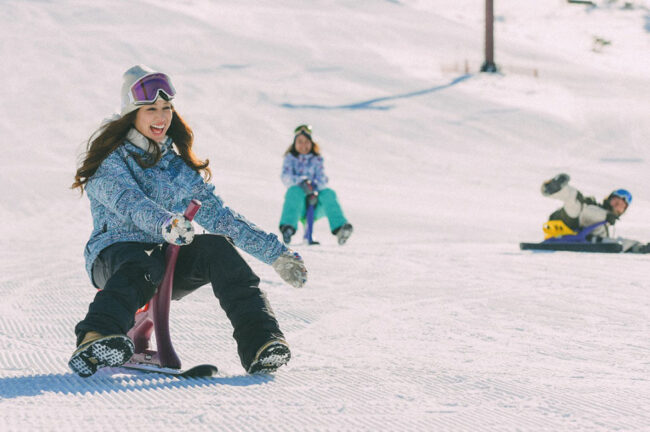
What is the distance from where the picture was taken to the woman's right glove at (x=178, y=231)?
8.77 ft

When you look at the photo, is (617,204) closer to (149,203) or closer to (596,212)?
(596,212)

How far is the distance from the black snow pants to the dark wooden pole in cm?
2832

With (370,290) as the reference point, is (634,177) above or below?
above

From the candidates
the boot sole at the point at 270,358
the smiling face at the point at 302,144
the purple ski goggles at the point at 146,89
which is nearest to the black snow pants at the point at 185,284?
the boot sole at the point at 270,358

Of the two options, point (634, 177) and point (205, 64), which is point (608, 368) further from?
point (205, 64)

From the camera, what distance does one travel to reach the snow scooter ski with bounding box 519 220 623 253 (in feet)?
24.6

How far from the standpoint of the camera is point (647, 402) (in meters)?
2.51

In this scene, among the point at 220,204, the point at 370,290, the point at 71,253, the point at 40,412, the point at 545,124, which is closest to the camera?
the point at 40,412

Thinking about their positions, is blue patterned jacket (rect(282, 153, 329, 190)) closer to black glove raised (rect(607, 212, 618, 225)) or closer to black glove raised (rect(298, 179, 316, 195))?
black glove raised (rect(298, 179, 316, 195))

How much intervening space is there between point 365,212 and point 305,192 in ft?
10.4

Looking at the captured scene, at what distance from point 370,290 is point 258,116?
16.7m

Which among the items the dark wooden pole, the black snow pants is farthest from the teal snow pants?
the dark wooden pole

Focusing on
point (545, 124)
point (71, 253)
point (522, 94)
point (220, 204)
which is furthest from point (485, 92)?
point (220, 204)

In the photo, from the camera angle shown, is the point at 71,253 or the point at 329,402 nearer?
the point at 329,402
